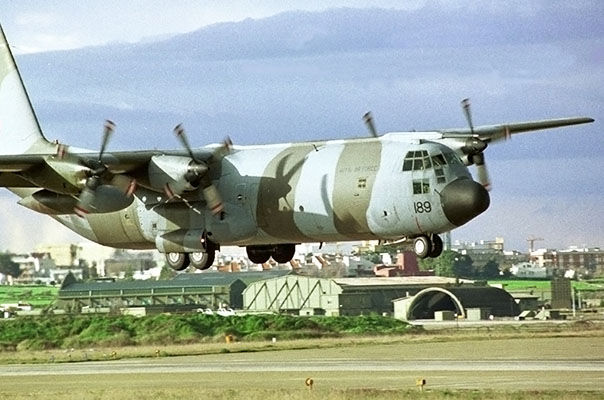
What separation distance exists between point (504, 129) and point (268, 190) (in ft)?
32.2

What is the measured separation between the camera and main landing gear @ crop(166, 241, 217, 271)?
171ft

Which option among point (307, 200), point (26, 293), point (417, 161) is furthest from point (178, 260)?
point (26, 293)

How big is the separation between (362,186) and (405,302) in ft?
134

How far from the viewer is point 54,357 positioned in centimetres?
6625

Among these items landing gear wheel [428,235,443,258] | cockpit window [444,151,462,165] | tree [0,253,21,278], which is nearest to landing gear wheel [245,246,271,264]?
landing gear wheel [428,235,443,258]

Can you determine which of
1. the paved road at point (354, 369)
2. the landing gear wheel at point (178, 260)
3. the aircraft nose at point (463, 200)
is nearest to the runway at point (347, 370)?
the paved road at point (354, 369)

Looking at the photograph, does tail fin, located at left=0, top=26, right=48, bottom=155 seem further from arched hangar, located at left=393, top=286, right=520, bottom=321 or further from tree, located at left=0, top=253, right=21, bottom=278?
arched hangar, located at left=393, top=286, right=520, bottom=321

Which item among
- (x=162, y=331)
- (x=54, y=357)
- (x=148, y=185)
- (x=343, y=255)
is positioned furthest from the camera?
(x=343, y=255)

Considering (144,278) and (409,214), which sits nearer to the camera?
(409,214)

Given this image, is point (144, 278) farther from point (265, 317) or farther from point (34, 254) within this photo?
point (265, 317)

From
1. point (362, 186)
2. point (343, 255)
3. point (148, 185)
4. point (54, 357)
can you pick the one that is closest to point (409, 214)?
point (362, 186)

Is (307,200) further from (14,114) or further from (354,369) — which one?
(14,114)

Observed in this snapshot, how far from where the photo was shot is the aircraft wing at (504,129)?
5078cm

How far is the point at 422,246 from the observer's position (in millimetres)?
48062
